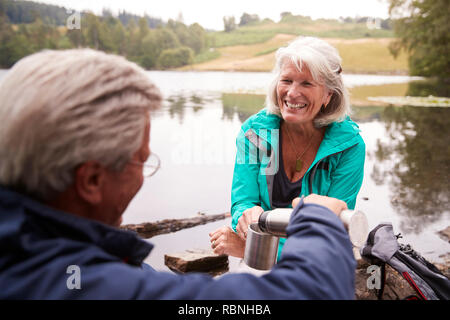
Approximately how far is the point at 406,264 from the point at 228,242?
3.18 feet

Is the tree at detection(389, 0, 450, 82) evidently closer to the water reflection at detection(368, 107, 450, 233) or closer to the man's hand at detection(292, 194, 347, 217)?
the water reflection at detection(368, 107, 450, 233)

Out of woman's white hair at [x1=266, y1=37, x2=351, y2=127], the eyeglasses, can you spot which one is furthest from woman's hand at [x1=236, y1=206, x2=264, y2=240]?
the eyeglasses

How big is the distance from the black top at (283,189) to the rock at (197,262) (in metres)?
1.31

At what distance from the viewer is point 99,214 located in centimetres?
95

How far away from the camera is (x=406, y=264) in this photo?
1.96 metres

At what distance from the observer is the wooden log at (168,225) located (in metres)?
4.29

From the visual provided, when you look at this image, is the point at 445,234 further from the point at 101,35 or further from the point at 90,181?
the point at 101,35

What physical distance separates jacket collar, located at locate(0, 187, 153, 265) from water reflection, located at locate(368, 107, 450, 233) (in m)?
4.38

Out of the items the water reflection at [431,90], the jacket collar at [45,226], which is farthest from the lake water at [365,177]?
the water reflection at [431,90]

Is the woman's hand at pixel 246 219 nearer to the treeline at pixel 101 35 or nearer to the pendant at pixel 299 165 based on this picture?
the pendant at pixel 299 165

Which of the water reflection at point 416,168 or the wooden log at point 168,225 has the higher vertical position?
the water reflection at point 416,168

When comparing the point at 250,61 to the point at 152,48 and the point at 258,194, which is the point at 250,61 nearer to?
the point at 152,48

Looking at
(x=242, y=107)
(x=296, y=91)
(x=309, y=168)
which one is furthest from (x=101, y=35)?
(x=309, y=168)
